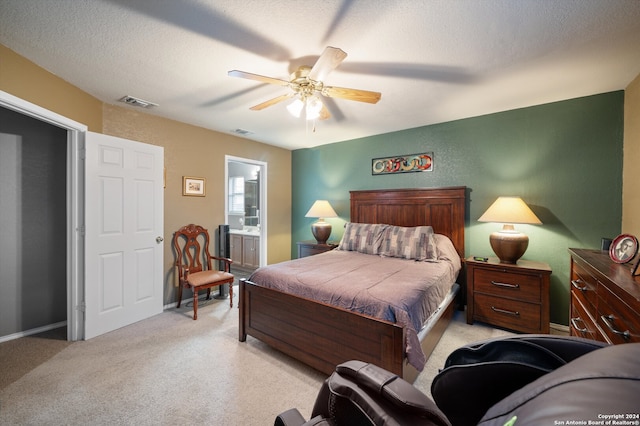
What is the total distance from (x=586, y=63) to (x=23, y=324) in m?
5.64

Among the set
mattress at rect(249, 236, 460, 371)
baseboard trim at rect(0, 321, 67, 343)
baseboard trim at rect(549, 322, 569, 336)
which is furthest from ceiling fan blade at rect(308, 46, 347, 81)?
baseboard trim at rect(0, 321, 67, 343)

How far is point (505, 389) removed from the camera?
26.6 inches

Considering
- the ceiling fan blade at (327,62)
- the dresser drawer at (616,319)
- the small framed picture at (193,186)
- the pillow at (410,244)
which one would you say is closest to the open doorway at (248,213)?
the small framed picture at (193,186)

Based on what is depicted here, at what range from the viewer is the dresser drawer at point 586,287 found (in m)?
1.73

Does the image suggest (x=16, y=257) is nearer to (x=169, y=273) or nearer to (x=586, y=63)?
(x=169, y=273)

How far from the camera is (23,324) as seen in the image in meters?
2.65

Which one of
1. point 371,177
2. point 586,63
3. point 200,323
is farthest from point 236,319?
point 586,63

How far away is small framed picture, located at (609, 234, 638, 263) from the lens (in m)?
1.70

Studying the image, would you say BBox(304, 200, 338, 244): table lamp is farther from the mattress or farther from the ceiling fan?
the ceiling fan

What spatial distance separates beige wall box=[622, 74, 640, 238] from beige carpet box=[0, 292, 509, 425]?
158cm

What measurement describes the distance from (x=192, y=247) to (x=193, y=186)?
2.83 feet

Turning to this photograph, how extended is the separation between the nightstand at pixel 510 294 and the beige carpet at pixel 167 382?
20 cm

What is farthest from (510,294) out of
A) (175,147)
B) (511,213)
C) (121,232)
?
(175,147)

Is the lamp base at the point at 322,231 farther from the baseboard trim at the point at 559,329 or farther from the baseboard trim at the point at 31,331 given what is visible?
the baseboard trim at the point at 31,331
